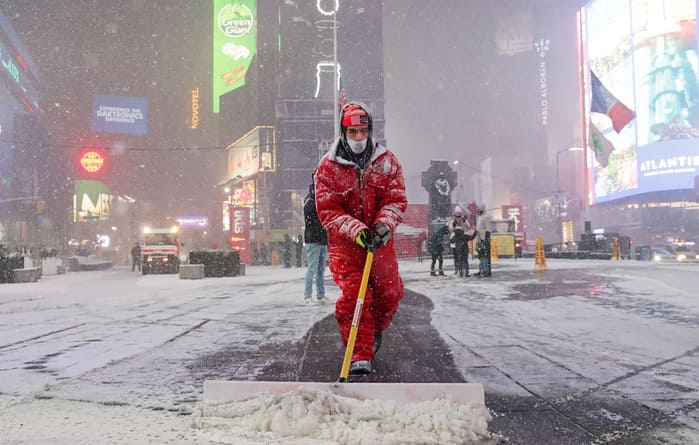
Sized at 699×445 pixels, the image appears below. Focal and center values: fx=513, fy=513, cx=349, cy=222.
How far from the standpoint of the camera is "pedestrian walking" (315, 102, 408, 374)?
3732 millimetres

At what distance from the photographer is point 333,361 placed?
393 cm

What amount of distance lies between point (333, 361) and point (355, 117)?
1.87 meters

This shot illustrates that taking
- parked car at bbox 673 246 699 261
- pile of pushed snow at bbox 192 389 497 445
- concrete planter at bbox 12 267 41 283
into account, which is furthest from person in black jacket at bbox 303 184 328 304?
parked car at bbox 673 246 699 261

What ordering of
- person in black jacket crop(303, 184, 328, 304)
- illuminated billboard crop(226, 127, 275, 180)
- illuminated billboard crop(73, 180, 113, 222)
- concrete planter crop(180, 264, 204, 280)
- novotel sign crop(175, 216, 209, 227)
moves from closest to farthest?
1. person in black jacket crop(303, 184, 328, 304)
2. concrete planter crop(180, 264, 204, 280)
3. illuminated billboard crop(73, 180, 113, 222)
4. illuminated billboard crop(226, 127, 275, 180)
5. novotel sign crop(175, 216, 209, 227)

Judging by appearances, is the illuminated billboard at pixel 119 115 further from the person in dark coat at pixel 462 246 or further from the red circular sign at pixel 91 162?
the person in dark coat at pixel 462 246

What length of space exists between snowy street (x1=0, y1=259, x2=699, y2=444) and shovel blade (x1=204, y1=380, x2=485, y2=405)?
198mm

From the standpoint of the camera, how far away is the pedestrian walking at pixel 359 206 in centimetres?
373

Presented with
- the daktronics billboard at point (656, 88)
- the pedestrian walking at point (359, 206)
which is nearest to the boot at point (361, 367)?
the pedestrian walking at point (359, 206)

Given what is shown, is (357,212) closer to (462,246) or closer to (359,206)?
(359,206)

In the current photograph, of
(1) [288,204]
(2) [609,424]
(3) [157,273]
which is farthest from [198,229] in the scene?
(2) [609,424]

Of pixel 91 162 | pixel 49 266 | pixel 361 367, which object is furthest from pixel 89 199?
pixel 361 367

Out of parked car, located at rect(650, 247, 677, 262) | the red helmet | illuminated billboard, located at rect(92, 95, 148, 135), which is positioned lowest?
parked car, located at rect(650, 247, 677, 262)

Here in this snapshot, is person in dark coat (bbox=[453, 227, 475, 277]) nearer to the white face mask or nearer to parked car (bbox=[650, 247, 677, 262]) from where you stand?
the white face mask

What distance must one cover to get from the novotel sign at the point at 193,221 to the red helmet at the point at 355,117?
300 ft
